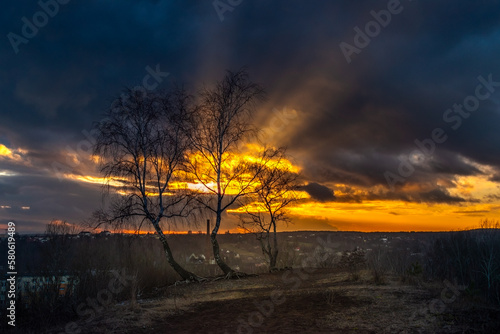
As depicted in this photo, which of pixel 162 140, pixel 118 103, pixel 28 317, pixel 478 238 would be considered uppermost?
pixel 118 103

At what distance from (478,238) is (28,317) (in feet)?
114

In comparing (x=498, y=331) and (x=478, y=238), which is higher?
(x=478, y=238)

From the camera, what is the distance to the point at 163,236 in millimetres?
24219

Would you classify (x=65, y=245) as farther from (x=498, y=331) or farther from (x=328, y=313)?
(x=498, y=331)

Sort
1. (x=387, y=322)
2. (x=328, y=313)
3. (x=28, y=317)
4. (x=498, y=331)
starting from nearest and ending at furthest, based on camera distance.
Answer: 1. (x=498, y=331)
2. (x=387, y=322)
3. (x=328, y=313)
4. (x=28, y=317)

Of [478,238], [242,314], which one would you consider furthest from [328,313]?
[478,238]

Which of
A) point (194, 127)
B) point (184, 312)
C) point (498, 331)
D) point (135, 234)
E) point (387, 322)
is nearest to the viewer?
point (498, 331)

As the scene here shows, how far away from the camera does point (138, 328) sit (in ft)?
36.6

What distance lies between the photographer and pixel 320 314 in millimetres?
11828

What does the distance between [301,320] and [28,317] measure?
1171 centimetres

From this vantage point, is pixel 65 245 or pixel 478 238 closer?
pixel 65 245

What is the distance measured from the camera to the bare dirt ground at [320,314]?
1036cm

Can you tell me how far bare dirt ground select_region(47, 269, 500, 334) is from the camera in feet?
34.0

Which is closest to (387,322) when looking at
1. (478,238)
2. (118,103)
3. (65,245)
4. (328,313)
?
(328,313)
